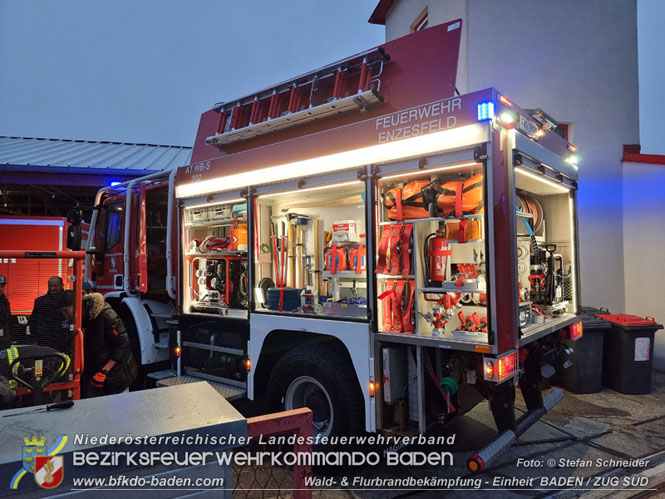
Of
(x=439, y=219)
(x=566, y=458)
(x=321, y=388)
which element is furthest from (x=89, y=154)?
(x=566, y=458)

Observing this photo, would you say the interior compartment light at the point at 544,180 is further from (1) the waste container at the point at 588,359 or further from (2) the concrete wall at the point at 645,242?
(2) the concrete wall at the point at 645,242

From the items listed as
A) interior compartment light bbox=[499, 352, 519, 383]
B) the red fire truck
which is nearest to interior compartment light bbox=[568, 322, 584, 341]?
the red fire truck

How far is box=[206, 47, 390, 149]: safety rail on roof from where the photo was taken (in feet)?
13.5

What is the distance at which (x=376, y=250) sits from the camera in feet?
11.8

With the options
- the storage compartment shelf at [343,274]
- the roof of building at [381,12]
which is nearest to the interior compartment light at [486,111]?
the storage compartment shelf at [343,274]

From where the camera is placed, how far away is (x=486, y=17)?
7.67 metres

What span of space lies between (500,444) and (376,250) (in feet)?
5.35

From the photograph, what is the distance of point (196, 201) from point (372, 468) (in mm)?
3211

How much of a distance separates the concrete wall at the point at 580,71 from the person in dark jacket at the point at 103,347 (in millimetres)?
6392

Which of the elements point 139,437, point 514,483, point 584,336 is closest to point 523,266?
point 514,483

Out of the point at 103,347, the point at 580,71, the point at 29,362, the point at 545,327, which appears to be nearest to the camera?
the point at 545,327

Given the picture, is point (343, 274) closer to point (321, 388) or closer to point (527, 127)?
point (321, 388)

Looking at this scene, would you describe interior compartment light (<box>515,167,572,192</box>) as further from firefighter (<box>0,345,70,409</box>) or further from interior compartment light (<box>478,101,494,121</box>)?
firefighter (<box>0,345,70,409</box>)

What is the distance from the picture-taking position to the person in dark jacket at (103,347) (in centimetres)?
499
